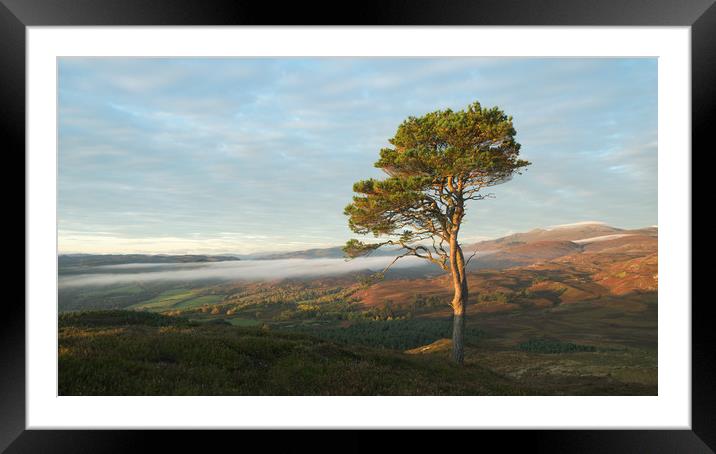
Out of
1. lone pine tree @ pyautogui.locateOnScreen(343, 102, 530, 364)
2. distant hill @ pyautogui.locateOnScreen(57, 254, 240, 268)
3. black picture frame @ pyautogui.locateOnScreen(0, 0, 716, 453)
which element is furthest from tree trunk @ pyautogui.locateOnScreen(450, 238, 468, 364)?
distant hill @ pyautogui.locateOnScreen(57, 254, 240, 268)

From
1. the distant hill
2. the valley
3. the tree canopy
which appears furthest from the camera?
the distant hill

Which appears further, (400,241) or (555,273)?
(555,273)

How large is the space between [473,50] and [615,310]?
15221 mm

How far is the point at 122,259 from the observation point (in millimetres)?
13641

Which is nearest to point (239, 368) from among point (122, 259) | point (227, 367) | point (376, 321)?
point (227, 367)

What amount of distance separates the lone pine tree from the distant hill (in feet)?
23.7

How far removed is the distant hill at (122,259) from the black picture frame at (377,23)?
24.2 feet

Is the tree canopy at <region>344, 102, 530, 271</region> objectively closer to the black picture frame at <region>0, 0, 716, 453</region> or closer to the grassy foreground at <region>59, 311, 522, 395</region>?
the grassy foreground at <region>59, 311, 522, 395</region>

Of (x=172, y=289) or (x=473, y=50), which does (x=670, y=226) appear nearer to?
(x=473, y=50)

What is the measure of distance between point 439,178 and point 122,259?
11.9m

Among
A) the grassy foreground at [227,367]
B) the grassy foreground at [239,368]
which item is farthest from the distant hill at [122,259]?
the grassy foreground at [227,367]

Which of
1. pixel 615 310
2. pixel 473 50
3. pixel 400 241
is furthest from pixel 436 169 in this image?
pixel 615 310

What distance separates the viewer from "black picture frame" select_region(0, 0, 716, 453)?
190 inches

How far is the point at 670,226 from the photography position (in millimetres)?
5516
